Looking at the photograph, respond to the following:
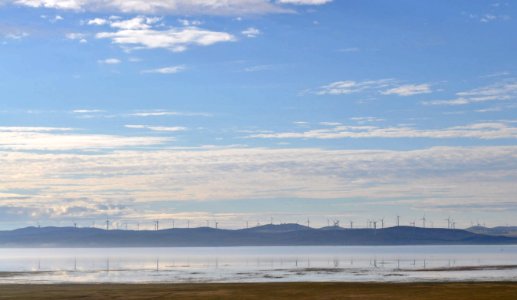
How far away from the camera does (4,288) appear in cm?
9388

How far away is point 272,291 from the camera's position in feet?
276

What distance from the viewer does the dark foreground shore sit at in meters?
77.9

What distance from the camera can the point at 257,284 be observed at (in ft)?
312

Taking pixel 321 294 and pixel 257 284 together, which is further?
pixel 257 284

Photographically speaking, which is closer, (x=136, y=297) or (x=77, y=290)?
(x=136, y=297)

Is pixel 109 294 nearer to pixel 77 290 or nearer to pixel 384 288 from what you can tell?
pixel 77 290

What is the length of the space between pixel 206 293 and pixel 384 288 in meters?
19.0

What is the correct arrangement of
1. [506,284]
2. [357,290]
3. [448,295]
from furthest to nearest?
[506,284], [357,290], [448,295]

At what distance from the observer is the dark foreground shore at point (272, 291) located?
77.9 meters

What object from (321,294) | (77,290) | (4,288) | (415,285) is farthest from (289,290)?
(4,288)

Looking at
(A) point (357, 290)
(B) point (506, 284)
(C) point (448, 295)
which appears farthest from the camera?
(B) point (506, 284)

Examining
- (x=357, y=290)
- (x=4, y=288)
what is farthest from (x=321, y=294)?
(x=4, y=288)

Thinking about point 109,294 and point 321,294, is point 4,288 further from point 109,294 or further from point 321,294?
point 321,294

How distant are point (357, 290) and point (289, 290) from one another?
697 centimetres
